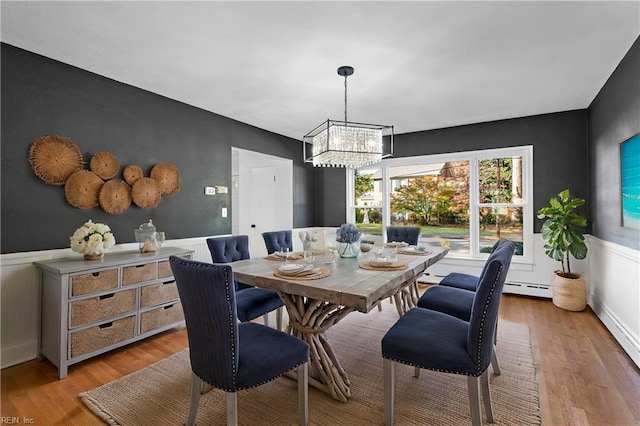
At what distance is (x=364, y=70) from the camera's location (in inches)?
110

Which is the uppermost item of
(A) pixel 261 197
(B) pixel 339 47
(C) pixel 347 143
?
(B) pixel 339 47

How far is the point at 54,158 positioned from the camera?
2.60 meters

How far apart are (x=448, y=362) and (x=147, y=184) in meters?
3.15

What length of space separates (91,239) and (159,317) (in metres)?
0.90

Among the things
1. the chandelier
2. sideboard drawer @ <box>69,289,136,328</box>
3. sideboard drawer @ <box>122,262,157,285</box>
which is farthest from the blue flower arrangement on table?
sideboard drawer @ <box>69,289,136,328</box>

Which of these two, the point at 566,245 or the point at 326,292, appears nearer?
the point at 326,292

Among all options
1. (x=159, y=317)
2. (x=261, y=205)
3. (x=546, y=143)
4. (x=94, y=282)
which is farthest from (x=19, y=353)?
(x=546, y=143)

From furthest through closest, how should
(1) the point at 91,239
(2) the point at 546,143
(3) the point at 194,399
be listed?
(2) the point at 546,143, (1) the point at 91,239, (3) the point at 194,399

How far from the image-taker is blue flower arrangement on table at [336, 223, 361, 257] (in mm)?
2717

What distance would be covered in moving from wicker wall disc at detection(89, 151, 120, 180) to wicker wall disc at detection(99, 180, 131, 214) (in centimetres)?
8

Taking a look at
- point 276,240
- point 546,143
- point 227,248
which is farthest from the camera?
point 546,143

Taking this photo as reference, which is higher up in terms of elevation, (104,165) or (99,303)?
(104,165)

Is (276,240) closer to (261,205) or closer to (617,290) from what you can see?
(261,205)

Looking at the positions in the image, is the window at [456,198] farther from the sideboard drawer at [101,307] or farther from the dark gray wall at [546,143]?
the sideboard drawer at [101,307]
